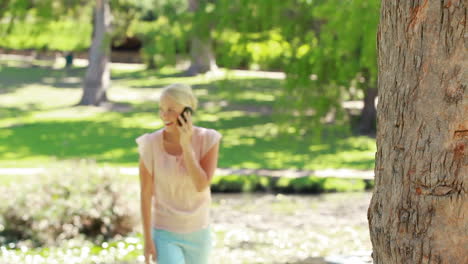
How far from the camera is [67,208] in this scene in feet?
32.7

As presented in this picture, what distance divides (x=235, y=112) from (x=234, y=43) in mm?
8757

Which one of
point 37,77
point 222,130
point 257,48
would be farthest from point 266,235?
point 37,77

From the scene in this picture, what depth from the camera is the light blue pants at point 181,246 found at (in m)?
4.58

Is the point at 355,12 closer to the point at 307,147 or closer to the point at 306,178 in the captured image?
the point at 306,178

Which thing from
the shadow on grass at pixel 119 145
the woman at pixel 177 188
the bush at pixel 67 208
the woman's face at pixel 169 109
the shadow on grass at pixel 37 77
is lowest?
the shadow on grass at pixel 119 145

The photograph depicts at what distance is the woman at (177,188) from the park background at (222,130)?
2669 mm

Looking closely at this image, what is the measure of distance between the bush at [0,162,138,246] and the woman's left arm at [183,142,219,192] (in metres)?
5.51

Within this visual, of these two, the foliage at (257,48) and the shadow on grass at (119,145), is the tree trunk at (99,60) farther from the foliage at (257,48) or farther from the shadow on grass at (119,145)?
the foliage at (257,48)

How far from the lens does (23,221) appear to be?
10.0 meters

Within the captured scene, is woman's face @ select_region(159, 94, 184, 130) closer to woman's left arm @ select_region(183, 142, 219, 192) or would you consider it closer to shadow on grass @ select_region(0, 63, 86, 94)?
woman's left arm @ select_region(183, 142, 219, 192)

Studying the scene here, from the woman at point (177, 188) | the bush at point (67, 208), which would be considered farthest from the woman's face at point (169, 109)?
the bush at point (67, 208)

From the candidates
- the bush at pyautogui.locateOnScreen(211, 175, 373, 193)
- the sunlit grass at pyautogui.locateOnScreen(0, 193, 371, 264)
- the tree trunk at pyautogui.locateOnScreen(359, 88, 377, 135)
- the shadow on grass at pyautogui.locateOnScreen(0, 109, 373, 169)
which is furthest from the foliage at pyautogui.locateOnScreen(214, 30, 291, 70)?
the sunlit grass at pyautogui.locateOnScreen(0, 193, 371, 264)

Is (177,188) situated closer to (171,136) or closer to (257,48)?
(171,136)

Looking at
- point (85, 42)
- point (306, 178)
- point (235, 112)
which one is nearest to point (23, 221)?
point (306, 178)
